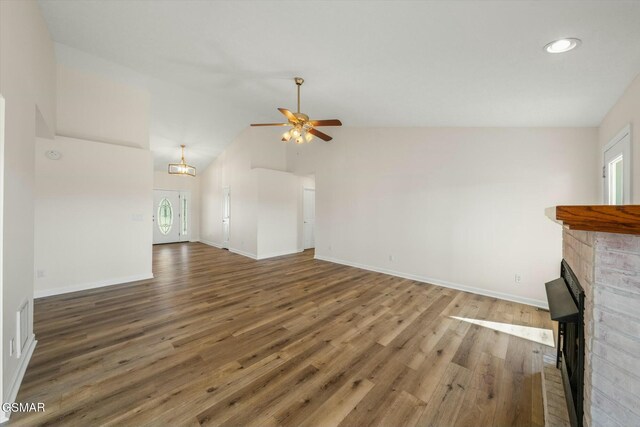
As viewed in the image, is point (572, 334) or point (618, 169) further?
point (618, 169)

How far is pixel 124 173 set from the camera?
441 cm

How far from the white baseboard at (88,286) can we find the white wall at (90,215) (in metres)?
0.01

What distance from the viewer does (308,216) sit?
7.94 metres

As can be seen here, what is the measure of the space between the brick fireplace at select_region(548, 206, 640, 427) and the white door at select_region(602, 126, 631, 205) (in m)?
2.05

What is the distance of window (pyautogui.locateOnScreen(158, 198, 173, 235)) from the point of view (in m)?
9.04

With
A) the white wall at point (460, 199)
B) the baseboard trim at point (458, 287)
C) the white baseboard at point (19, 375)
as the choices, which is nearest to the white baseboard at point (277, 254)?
the white wall at point (460, 199)

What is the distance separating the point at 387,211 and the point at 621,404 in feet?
13.7

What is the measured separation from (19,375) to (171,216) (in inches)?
317

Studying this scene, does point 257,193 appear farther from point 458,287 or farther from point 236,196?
point 458,287

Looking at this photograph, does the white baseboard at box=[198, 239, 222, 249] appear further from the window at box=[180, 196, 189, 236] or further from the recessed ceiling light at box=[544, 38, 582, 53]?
the recessed ceiling light at box=[544, 38, 582, 53]

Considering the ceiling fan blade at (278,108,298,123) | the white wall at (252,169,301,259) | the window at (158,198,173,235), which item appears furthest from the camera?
the window at (158,198,173,235)

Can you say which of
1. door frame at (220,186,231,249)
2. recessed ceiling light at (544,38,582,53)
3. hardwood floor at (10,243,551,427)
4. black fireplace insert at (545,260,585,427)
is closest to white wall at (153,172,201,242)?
door frame at (220,186,231,249)

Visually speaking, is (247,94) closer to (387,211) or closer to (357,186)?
(357,186)

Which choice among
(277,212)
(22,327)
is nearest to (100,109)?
(22,327)
